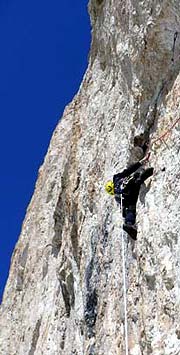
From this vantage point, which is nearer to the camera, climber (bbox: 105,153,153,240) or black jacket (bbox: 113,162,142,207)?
climber (bbox: 105,153,153,240)

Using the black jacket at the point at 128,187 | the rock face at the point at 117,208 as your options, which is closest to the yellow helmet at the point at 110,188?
the black jacket at the point at 128,187

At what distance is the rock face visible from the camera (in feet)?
31.1

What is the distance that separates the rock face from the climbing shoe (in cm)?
18

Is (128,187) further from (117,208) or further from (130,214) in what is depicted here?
(117,208)

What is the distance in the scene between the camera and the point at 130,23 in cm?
1187

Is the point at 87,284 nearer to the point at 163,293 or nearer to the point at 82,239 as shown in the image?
the point at 82,239

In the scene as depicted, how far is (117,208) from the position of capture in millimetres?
11664

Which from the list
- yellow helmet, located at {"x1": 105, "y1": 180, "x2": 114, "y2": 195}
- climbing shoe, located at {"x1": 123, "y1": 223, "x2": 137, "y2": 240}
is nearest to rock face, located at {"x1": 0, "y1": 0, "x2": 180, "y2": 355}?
climbing shoe, located at {"x1": 123, "y1": 223, "x2": 137, "y2": 240}

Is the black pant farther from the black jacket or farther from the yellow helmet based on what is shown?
the yellow helmet

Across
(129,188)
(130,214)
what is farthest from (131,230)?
(129,188)

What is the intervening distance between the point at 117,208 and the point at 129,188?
75 cm

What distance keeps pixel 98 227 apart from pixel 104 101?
293 cm

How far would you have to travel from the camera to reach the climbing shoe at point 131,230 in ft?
34.9

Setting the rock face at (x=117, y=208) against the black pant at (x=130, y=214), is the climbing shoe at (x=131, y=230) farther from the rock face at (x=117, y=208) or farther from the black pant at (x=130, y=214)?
the rock face at (x=117, y=208)
